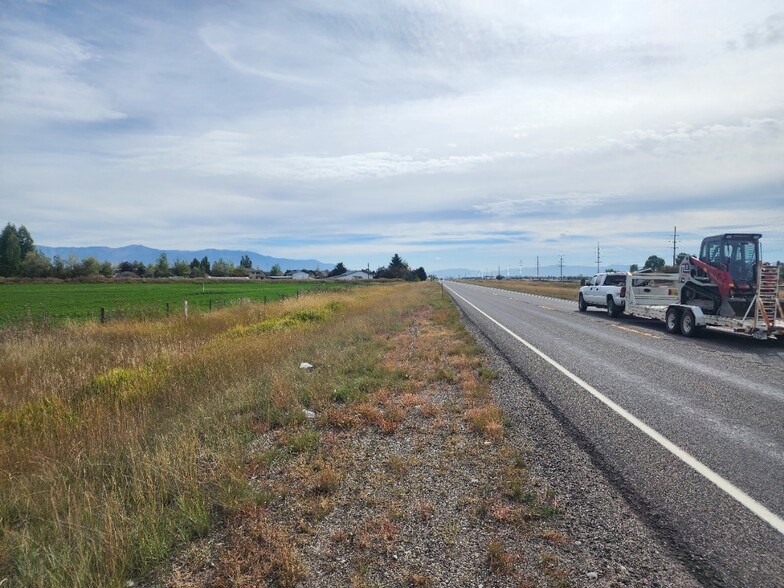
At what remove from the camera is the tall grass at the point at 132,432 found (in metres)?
3.31

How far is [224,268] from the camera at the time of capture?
164375 mm

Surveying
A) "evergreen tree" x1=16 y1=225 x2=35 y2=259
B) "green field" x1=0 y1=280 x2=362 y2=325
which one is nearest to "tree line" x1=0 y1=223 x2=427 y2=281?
"evergreen tree" x1=16 y1=225 x2=35 y2=259

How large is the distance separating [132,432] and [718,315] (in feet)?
49.1

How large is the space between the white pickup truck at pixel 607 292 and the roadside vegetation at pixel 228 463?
41.1 feet

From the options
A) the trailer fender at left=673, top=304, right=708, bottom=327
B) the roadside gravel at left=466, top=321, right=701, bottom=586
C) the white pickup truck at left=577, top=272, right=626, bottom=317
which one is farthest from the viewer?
the white pickup truck at left=577, top=272, right=626, bottom=317

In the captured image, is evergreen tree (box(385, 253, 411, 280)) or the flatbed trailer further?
evergreen tree (box(385, 253, 411, 280))

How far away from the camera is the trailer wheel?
14359 millimetres

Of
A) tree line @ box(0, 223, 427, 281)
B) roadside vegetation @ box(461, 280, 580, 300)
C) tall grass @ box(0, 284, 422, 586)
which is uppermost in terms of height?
tree line @ box(0, 223, 427, 281)

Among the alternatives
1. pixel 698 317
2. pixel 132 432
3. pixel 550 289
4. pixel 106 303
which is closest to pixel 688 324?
pixel 698 317

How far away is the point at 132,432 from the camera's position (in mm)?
5695

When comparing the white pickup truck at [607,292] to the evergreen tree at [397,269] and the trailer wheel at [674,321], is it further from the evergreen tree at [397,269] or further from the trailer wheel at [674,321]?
the evergreen tree at [397,269]

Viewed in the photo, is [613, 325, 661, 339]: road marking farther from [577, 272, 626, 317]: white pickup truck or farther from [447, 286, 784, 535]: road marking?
[447, 286, 784, 535]: road marking

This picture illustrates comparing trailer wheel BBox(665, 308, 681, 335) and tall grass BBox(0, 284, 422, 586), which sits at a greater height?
trailer wheel BBox(665, 308, 681, 335)

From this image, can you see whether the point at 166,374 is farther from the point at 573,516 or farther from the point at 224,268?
the point at 224,268
